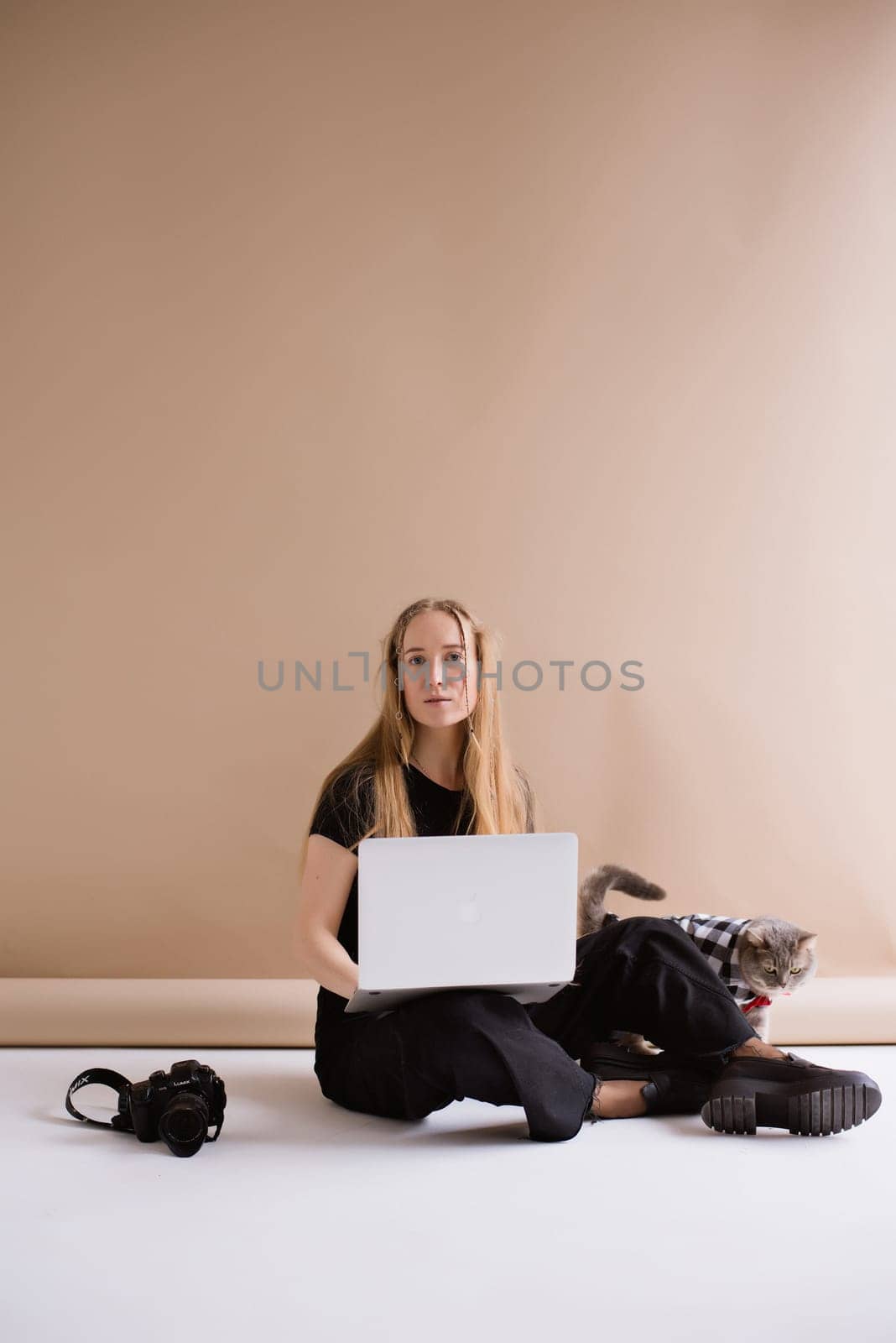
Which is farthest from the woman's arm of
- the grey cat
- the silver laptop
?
the grey cat

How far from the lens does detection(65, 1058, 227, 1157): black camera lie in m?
1.88

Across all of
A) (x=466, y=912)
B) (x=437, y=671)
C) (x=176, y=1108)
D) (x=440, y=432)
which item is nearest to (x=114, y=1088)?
(x=176, y=1108)

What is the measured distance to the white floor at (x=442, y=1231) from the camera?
1334mm

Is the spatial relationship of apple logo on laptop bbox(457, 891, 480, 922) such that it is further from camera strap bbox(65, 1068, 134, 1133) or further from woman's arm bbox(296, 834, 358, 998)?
camera strap bbox(65, 1068, 134, 1133)

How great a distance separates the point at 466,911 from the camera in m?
1.83

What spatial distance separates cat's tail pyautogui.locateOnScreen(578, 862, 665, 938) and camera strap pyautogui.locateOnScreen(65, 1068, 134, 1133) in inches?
39.6

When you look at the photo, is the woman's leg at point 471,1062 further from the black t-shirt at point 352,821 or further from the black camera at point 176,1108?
the black camera at point 176,1108

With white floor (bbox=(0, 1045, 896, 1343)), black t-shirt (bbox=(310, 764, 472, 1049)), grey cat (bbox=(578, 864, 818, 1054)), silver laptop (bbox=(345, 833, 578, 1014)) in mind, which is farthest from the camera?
grey cat (bbox=(578, 864, 818, 1054))

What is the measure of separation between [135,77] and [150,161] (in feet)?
0.77

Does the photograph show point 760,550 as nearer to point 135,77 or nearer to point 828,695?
point 828,695

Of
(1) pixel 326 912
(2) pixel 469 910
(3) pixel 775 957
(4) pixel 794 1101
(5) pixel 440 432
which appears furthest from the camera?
(5) pixel 440 432

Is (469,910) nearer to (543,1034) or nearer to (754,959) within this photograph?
(543,1034)

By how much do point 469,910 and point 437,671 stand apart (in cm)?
51

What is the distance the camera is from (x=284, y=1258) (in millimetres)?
1497
